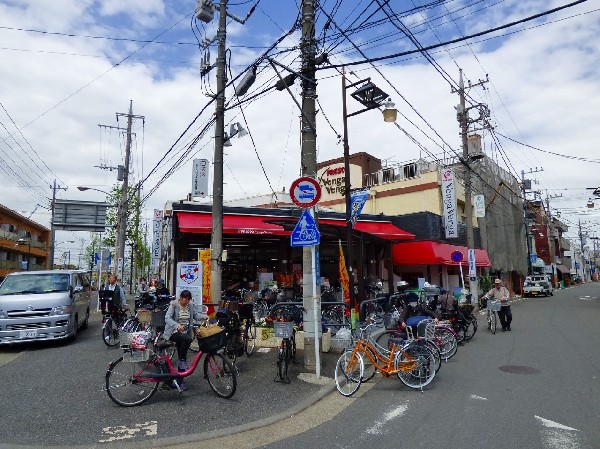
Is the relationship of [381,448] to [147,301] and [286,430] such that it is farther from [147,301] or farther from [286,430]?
[147,301]

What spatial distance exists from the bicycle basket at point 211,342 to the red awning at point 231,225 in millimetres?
8415

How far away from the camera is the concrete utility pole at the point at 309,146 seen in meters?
7.49

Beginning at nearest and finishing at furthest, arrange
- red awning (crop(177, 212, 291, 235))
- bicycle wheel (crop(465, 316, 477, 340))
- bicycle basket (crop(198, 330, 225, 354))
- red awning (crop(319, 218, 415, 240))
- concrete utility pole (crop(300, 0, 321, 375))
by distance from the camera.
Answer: bicycle basket (crop(198, 330, 225, 354))
concrete utility pole (crop(300, 0, 321, 375))
bicycle wheel (crop(465, 316, 477, 340))
red awning (crop(177, 212, 291, 235))
red awning (crop(319, 218, 415, 240))

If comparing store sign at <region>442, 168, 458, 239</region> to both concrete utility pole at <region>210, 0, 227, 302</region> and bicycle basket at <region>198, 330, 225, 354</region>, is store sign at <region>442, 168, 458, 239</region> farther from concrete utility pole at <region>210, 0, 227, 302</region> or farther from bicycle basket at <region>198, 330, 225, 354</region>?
bicycle basket at <region>198, 330, 225, 354</region>

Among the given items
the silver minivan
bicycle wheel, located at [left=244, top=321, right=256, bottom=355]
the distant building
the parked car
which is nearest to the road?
bicycle wheel, located at [left=244, top=321, right=256, bottom=355]

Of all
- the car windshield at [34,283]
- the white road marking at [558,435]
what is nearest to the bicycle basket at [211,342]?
the white road marking at [558,435]

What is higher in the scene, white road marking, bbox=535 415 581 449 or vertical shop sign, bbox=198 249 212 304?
vertical shop sign, bbox=198 249 212 304

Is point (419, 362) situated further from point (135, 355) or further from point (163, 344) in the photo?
point (135, 355)

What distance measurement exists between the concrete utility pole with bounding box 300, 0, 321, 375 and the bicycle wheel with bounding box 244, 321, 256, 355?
1.67m

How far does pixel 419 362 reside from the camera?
6.53 meters

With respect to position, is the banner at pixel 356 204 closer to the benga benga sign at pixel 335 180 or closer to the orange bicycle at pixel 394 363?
the orange bicycle at pixel 394 363

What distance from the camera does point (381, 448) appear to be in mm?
4340

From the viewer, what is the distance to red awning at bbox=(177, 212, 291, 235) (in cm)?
1423

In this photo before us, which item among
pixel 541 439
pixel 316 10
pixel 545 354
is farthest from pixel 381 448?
pixel 316 10
